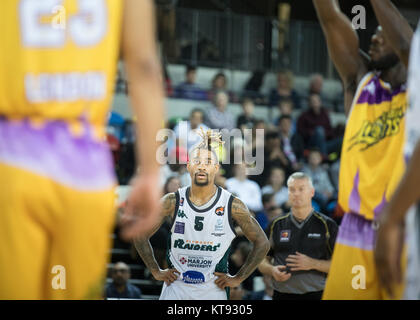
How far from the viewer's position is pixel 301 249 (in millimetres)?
7281

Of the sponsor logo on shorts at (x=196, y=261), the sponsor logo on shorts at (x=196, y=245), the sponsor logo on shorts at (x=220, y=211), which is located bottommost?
the sponsor logo on shorts at (x=196, y=261)

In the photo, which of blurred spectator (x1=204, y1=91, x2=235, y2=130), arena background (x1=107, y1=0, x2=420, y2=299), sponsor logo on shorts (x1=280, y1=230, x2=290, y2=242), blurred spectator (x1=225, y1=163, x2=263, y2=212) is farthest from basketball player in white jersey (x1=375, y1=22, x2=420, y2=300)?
arena background (x1=107, y1=0, x2=420, y2=299)

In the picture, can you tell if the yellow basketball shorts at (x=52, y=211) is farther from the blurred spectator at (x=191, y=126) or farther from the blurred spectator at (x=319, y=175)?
the blurred spectator at (x=319, y=175)

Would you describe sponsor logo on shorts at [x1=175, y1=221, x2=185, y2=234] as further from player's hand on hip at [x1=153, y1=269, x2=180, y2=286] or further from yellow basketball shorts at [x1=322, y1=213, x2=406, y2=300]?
yellow basketball shorts at [x1=322, y1=213, x2=406, y2=300]

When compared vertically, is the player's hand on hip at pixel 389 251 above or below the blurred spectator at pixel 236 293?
above

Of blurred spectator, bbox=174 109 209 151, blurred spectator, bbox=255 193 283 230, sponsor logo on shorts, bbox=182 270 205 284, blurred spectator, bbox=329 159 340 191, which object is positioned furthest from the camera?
blurred spectator, bbox=329 159 340 191

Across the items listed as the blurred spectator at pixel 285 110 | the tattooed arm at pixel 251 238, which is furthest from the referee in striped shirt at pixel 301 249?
the blurred spectator at pixel 285 110

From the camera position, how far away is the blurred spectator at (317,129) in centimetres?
1316

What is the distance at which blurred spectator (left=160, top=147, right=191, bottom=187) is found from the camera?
34.4 ft

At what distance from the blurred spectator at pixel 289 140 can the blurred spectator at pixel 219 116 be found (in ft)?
3.17

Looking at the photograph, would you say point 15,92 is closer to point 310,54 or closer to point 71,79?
point 71,79

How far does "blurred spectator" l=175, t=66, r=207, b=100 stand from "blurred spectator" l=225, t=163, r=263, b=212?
10.6ft
